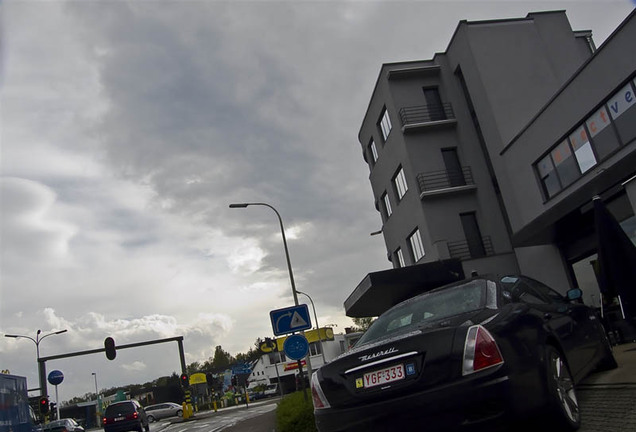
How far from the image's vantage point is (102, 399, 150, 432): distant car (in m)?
24.8

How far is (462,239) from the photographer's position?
2311cm

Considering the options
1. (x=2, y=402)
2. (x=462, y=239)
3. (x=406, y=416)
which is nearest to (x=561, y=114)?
(x=462, y=239)

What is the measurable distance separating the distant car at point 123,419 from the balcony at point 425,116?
1899cm

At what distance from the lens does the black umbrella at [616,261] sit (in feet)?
22.3

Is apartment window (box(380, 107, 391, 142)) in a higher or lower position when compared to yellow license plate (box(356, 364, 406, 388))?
higher

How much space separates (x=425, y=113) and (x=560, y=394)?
22581 mm

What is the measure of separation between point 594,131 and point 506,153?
569cm

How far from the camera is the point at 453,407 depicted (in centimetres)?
343

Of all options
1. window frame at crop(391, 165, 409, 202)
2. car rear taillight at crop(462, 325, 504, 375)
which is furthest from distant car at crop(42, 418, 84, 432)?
car rear taillight at crop(462, 325, 504, 375)

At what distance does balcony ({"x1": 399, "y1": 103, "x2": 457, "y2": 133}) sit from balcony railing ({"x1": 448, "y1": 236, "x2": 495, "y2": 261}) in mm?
5711

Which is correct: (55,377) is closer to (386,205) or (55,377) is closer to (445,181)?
(386,205)

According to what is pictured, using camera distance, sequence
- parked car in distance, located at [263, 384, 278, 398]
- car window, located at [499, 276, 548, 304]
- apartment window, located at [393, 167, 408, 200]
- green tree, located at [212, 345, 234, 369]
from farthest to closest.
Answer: green tree, located at [212, 345, 234, 369], parked car in distance, located at [263, 384, 278, 398], apartment window, located at [393, 167, 408, 200], car window, located at [499, 276, 548, 304]

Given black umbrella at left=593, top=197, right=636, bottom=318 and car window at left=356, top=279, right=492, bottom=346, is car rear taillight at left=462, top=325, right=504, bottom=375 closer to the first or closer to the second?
car window at left=356, top=279, right=492, bottom=346

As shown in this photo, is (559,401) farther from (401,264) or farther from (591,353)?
(401,264)
